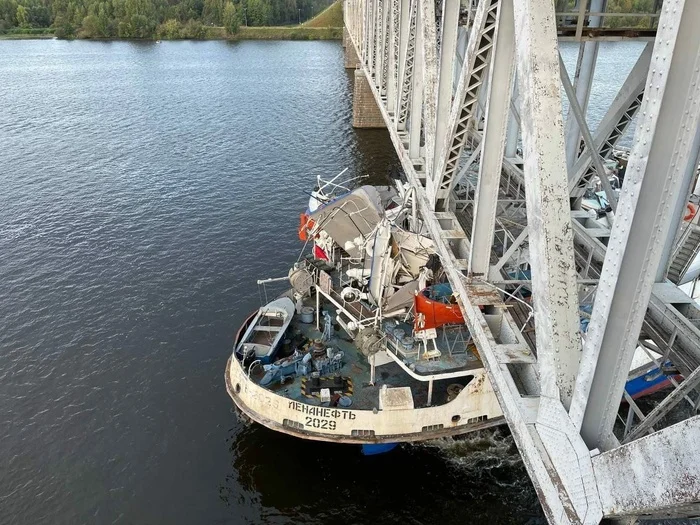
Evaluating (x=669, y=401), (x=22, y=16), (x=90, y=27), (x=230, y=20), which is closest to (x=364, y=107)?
(x=669, y=401)

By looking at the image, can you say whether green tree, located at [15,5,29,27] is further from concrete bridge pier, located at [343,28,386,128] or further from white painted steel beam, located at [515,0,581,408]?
white painted steel beam, located at [515,0,581,408]

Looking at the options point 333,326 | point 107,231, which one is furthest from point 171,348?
point 107,231

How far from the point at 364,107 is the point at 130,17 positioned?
10837 centimetres

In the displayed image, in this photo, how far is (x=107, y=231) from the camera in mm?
39375

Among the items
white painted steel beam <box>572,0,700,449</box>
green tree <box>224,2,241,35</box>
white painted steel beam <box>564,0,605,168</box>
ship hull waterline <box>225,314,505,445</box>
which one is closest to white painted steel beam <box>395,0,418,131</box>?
white painted steel beam <box>564,0,605,168</box>

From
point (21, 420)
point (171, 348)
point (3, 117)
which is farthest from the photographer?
point (3, 117)

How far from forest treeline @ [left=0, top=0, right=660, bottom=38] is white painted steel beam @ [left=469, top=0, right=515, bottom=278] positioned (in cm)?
15303

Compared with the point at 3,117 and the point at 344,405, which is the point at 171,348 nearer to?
the point at 344,405

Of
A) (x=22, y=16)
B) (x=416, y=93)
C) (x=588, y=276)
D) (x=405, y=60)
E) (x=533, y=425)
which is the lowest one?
(x=588, y=276)

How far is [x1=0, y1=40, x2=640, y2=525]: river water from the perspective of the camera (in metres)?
19.8

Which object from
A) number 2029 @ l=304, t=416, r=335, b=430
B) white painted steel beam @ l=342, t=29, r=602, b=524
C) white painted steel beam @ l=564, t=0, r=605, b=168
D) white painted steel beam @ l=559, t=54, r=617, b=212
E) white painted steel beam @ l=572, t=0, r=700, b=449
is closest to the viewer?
white painted steel beam @ l=572, t=0, r=700, b=449

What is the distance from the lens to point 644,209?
4.88 metres

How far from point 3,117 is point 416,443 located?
69.1 m

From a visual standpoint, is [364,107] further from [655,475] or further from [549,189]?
[655,475]
